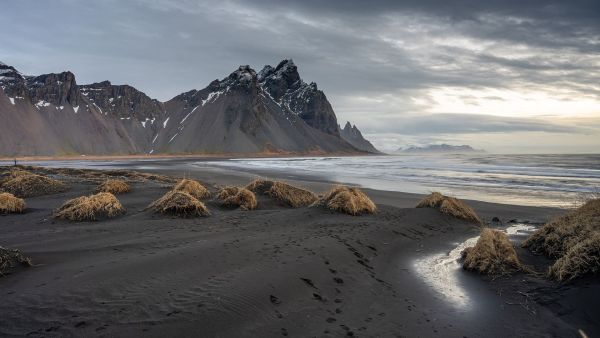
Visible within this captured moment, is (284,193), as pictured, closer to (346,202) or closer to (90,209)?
(346,202)

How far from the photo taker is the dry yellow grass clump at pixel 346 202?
12.3 metres

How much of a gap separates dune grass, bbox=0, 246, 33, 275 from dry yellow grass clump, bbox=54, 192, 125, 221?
14.1ft

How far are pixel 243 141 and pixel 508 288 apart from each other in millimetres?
171546

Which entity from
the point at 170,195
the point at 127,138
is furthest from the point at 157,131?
the point at 170,195

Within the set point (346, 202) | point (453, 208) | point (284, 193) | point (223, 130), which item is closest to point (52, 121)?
point (223, 130)

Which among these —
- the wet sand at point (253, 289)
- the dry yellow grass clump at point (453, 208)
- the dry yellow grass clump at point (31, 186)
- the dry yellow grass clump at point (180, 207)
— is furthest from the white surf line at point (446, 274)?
the dry yellow grass clump at point (31, 186)

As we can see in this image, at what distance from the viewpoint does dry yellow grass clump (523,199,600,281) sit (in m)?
6.07

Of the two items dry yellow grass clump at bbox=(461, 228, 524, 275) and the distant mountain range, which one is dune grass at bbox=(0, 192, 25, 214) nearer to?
dry yellow grass clump at bbox=(461, 228, 524, 275)

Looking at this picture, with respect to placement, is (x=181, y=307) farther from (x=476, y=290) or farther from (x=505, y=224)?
(x=505, y=224)

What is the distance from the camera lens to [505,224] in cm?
1258

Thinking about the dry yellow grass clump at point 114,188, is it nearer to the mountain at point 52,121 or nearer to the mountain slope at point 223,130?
the mountain at point 52,121

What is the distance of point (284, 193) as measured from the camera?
14859 mm

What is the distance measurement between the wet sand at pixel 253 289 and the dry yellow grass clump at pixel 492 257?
0.93 feet

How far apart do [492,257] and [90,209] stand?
987 centimetres
